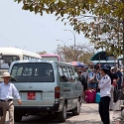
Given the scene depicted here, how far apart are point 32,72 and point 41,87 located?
0.78m

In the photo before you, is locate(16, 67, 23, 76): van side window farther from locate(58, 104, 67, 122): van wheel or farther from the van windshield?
locate(58, 104, 67, 122): van wheel

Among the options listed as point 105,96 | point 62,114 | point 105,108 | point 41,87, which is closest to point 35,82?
point 41,87

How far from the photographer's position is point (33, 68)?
44.2 ft

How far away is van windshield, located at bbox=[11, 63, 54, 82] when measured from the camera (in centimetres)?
1310

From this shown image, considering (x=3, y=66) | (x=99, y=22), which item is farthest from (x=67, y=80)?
(x=3, y=66)

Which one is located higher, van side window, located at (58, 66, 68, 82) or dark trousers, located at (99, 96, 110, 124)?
van side window, located at (58, 66, 68, 82)

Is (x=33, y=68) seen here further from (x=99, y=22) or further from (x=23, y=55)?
(x=23, y=55)

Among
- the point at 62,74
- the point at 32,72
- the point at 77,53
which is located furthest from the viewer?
the point at 77,53

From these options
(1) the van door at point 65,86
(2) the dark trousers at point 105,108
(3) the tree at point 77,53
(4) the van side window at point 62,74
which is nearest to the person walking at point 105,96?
(2) the dark trousers at point 105,108

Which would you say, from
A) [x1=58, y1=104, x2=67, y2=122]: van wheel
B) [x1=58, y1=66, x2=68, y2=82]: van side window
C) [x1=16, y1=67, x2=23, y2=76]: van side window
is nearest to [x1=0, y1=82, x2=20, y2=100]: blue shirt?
[x1=16, y1=67, x2=23, y2=76]: van side window

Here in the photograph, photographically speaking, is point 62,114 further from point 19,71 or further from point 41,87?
point 19,71

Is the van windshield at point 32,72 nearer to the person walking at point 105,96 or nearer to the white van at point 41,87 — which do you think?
the white van at point 41,87

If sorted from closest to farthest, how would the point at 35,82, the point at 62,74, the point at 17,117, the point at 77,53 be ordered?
the point at 35,82 < the point at 62,74 < the point at 17,117 < the point at 77,53

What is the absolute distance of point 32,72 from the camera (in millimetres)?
13375
